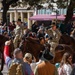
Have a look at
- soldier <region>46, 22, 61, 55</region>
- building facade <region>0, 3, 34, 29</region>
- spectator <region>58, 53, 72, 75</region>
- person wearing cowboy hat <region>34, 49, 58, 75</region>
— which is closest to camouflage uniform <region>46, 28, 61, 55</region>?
soldier <region>46, 22, 61, 55</region>

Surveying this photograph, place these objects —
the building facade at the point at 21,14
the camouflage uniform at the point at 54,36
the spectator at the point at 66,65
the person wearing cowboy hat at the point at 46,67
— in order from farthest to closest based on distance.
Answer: the building facade at the point at 21,14 < the camouflage uniform at the point at 54,36 < the spectator at the point at 66,65 < the person wearing cowboy hat at the point at 46,67

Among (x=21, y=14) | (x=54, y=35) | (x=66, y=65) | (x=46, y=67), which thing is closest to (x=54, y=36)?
(x=54, y=35)

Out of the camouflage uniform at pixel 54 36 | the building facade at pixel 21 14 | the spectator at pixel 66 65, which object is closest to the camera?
the spectator at pixel 66 65

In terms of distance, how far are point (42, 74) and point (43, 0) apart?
3276cm

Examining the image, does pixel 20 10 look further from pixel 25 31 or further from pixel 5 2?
pixel 25 31

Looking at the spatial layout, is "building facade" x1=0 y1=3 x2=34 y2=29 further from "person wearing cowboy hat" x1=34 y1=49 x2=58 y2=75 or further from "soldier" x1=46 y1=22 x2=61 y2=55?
"person wearing cowboy hat" x1=34 y1=49 x2=58 y2=75

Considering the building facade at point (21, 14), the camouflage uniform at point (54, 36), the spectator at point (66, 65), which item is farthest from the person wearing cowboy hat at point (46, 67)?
the building facade at point (21, 14)

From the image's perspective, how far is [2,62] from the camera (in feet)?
51.6

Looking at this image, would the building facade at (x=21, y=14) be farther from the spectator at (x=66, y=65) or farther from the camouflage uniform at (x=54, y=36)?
the spectator at (x=66, y=65)

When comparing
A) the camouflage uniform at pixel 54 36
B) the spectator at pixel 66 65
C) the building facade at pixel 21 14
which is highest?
the spectator at pixel 66 65

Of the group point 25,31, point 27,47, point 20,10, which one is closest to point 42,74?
point 27,47

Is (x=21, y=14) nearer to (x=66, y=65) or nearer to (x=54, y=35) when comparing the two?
(x=54, y=35)

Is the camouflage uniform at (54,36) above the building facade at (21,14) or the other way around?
above

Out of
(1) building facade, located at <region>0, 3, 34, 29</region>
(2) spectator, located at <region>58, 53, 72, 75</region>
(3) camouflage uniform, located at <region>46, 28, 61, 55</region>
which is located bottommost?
(1) building facade, located at <region>0, 3, 34, 29</region>
